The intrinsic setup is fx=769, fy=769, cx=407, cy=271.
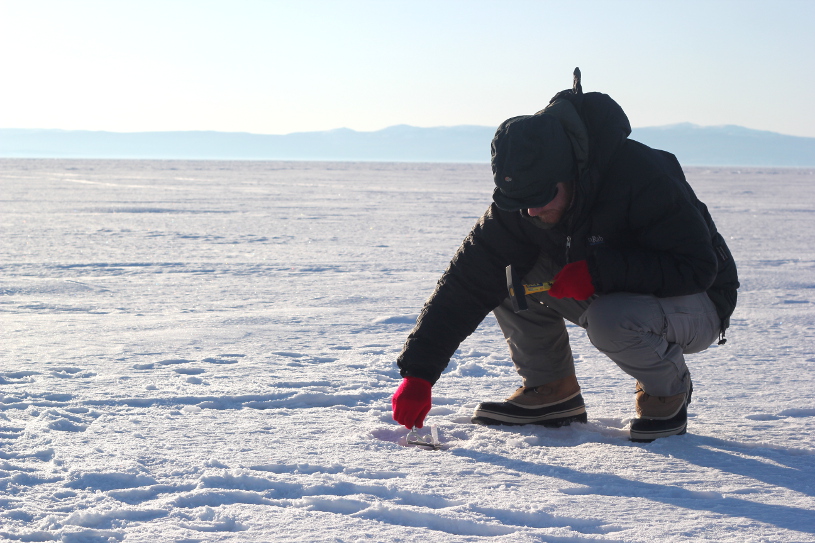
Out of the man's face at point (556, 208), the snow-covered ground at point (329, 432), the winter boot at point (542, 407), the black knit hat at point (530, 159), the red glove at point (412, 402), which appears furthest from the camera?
the winter boot at point (542, 407)

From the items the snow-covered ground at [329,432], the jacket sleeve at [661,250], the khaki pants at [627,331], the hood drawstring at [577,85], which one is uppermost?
the hood drawstring at [577,85]

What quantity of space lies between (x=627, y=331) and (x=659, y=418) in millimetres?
285

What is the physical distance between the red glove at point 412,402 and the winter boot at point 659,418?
1.87 ft

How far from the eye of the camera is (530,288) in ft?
6.57

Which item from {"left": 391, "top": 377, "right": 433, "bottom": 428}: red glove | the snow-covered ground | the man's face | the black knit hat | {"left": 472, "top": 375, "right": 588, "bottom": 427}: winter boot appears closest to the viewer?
the snow-covered ground

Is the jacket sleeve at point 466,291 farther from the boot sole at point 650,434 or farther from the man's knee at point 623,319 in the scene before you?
the boot sole at point 650,434

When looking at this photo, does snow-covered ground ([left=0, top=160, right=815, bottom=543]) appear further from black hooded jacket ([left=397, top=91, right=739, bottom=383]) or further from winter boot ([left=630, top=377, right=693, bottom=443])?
black hooded jacket ([left=397, top=91, right=739, bottom=383])

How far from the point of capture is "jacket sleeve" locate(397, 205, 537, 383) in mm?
2092

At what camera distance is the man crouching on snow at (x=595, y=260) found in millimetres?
1881

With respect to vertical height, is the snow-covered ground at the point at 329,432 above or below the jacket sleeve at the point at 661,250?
below

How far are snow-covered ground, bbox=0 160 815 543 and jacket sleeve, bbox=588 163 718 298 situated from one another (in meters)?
0.45

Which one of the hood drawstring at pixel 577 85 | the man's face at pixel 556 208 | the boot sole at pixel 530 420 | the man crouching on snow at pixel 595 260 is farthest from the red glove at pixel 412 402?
the hood drawstring at pixel 577 85

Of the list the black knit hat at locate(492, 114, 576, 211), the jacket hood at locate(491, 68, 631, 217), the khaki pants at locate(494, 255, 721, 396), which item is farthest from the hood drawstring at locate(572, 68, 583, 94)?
the khaki pants at locate(494, 255, 721, 396)

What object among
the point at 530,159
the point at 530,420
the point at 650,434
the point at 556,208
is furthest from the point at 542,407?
the point at 530,159
